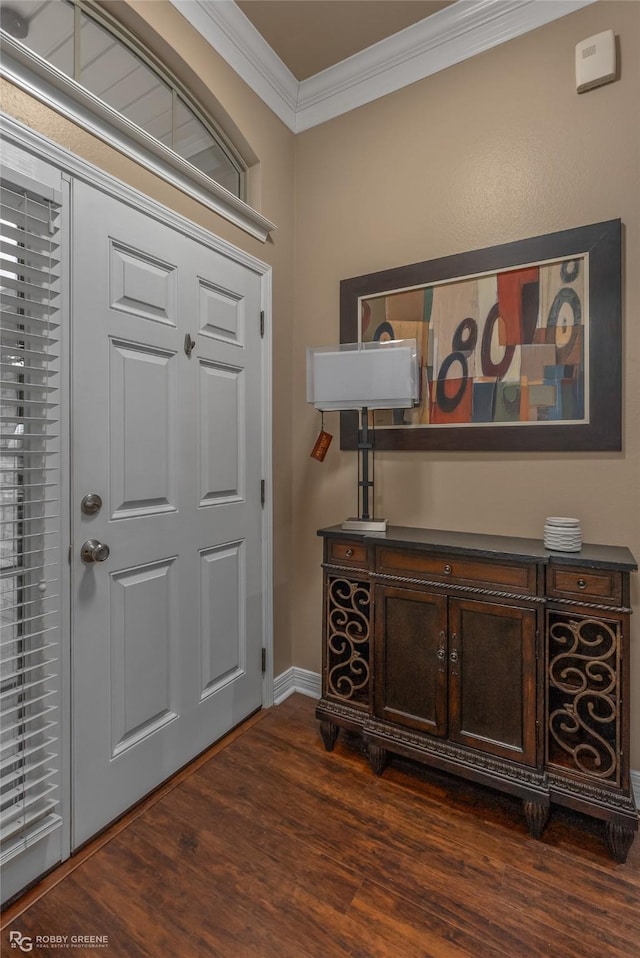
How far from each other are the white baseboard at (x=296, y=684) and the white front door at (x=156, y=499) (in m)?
0.19

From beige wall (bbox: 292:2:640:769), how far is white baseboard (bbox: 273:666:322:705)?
62 mm

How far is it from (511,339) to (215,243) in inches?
49.9

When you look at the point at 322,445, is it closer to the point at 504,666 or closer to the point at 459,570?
the point at 459,570

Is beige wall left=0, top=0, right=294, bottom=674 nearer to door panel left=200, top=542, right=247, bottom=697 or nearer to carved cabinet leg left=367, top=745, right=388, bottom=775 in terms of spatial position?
door panel left=200, top=542, right=247, bottom=697

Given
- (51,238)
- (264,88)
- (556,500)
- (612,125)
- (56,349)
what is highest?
(264,88)

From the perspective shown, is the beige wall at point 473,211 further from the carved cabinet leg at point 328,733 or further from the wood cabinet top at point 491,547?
the carved cabinet leg at point 328,733

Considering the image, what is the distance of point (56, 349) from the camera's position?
4.47ft

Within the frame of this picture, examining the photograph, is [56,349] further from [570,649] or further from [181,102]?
[570,649]

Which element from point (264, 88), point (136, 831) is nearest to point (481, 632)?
point (136, 831)

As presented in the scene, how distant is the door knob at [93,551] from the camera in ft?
4.78

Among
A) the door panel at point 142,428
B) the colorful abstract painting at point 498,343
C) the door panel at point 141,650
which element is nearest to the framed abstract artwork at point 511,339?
the colorful abstract painting at point 498,343

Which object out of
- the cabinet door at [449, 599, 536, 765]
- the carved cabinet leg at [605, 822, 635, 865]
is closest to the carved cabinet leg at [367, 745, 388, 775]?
the cabinet door at [449, 599, 536, 765]

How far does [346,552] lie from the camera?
1.92 meters

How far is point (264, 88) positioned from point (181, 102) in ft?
1.67
